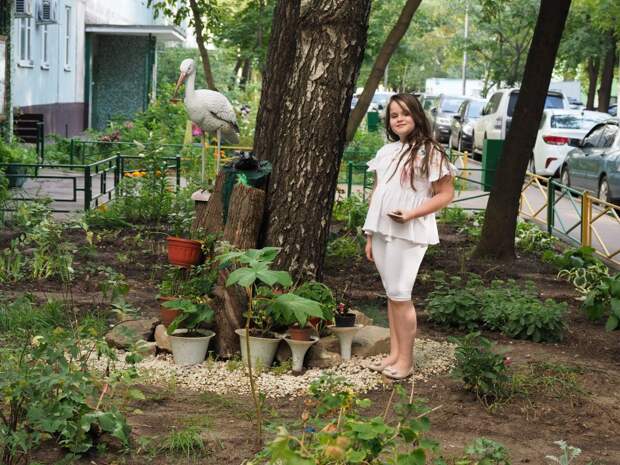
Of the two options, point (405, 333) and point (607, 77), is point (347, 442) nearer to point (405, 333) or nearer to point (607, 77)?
point (405, 333)

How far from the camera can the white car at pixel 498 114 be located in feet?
94.2

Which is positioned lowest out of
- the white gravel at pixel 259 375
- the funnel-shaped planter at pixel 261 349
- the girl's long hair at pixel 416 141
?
the white gravel at pixel 259 375

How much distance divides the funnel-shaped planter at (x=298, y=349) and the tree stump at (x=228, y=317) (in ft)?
1.30

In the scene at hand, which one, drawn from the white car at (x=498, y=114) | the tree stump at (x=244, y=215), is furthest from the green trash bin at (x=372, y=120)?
the tree stump at (x=244, y=215)

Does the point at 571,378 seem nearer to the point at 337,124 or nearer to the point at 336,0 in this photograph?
the point at 337,124

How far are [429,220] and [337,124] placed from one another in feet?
3.43

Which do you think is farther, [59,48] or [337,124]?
[59,48]

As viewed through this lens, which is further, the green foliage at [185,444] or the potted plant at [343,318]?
the potted plant at [343,318]

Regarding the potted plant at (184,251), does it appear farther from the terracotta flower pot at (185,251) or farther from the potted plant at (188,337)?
the potted plant at (188,337)

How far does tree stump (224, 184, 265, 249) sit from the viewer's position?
727cm

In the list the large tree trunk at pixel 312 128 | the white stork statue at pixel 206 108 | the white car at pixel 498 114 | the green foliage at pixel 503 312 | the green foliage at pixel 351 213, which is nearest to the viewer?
the large tree trunk at pixel 312 128

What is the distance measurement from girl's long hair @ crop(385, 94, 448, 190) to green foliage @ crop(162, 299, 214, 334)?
142 cm

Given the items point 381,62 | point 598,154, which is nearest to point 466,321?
point 381,62

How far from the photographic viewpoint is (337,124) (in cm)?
743
